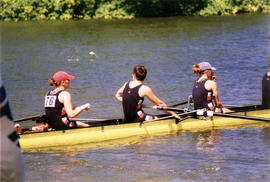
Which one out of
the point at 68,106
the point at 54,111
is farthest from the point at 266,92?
the point at 54,111

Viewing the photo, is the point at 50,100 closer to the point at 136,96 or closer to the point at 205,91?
the point at 136,96

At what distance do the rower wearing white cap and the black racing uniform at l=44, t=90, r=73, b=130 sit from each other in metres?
3.12

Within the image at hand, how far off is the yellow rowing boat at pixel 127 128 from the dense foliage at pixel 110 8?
39786 mm

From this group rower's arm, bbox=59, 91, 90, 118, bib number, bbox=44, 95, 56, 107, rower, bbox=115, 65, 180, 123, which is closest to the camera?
rower's arm, bbox=59, 91, 90, 118

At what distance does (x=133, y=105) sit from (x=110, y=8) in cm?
4135

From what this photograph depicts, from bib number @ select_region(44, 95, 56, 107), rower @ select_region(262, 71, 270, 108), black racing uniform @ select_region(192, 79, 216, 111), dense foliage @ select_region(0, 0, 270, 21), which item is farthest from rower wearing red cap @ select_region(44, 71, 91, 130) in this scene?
dense foliage @ select_region(0, 0, 270, 21)

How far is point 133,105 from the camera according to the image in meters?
12.9

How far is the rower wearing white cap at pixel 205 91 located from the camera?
13.6 metres

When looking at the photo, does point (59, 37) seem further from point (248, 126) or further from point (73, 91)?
point (248, 126)

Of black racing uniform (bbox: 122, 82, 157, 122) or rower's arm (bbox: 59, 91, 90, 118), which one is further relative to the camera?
black racing uniform (bbox: 122, 82, 157, 122)

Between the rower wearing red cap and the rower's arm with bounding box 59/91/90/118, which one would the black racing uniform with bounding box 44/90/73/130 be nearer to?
the rower wearing red cap

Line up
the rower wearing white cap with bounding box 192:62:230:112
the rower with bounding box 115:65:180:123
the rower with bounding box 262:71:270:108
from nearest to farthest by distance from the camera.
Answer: the rower with bounding box 115:65:180:123, the rower wearing white cap with bounding box 192:62:230:112, the rower with bounding box 262:71:270:108

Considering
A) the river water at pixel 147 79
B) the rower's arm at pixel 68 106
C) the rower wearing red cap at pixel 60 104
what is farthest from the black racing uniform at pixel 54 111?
the river water at pixel 147 79

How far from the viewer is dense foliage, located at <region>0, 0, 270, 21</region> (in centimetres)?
5309
